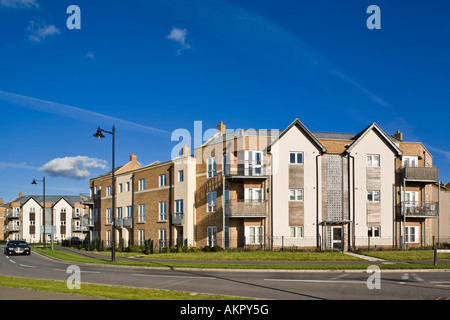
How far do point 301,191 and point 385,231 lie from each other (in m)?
7.81

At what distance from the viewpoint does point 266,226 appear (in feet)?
119

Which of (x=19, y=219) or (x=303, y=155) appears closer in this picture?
(x=303, y=155)

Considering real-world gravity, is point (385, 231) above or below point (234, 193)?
below

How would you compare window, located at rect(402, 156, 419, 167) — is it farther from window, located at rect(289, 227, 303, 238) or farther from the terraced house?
window, located at rect(289, 227, 303, 238)

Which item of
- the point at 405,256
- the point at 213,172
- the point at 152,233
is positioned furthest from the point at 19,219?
the point at 405,256

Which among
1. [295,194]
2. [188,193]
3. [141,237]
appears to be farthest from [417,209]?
[141,237]

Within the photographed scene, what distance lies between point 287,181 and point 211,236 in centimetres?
778

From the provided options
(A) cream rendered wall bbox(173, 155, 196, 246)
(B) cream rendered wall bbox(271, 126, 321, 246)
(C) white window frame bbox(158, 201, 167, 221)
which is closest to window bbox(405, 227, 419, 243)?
(B) cream rendered wall bbox(271, 126, 321, 246)

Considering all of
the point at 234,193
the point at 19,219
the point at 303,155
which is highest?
the point at 303,155

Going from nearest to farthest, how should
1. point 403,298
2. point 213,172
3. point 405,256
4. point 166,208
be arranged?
point 403,298, point 405,256, point 213,172, point 166,208

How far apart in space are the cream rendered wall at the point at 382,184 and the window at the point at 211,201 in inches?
455

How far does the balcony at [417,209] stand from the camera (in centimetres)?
3741

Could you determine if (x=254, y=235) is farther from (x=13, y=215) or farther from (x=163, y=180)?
(x=13, y=215)
